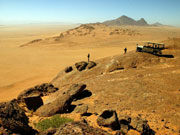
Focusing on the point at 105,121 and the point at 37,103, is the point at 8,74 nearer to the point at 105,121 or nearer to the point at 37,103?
the point at 37,103

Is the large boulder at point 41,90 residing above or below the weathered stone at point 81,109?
below

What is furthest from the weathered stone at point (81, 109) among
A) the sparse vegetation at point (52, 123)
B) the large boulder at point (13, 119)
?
the large boulder at point (13, 119)

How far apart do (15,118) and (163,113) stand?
792 cm

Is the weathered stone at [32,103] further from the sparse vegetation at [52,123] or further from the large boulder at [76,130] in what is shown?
the large boulder at [76,130]

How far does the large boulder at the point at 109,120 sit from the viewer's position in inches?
327

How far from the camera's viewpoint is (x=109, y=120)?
27.7 feet

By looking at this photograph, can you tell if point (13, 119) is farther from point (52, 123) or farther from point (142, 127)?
point (142, 127)

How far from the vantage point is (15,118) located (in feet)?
25.0

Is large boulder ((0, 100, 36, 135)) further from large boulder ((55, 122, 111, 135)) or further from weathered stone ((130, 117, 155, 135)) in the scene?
weathered stone ((130, 117, 155, 135))

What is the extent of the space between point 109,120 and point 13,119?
4448mm

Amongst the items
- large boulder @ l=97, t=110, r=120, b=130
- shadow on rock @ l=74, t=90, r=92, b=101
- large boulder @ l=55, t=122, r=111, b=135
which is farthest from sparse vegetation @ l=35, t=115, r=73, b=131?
shadow on rock @ l=74, t=90, r=92, b=101

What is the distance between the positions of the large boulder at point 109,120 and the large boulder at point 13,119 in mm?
3396

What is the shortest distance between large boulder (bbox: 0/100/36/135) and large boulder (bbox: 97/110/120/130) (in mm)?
3396

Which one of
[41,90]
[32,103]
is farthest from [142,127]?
[41,90]
